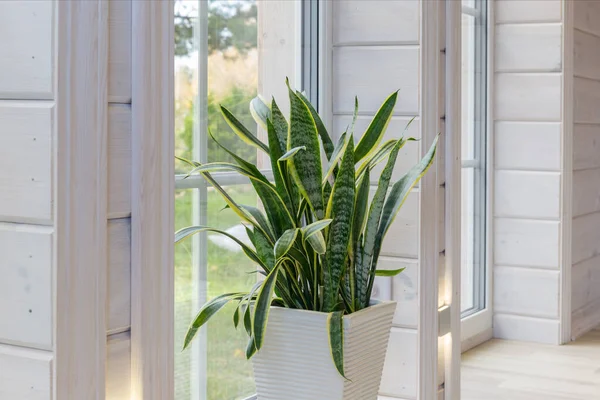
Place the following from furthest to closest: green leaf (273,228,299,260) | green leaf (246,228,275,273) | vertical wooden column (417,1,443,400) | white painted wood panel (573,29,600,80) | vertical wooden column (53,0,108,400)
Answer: white painted wood panel (573,29,600,80)
vertical wooden column (417,1,443,400)
green leaf (246,228,275,273)
green leaf (273,228,299,260)
vertical wooden column (53,0,108,400)

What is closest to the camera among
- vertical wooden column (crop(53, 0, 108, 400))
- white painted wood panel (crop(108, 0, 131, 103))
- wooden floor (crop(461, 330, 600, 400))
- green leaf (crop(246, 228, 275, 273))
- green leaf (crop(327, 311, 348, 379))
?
vertical wooden column (crop(53, 0, 108, 400))

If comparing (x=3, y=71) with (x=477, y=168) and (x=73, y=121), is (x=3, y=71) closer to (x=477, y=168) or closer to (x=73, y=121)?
(x=73, y=121)

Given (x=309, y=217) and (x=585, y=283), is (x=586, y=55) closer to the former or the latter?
(x=585, y=283)

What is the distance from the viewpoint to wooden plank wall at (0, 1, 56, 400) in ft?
5.04

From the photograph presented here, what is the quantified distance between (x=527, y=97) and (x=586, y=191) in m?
0.64

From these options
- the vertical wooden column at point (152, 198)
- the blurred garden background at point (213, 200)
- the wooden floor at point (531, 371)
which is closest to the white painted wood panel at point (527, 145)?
the wooden floor at point (531, 371)

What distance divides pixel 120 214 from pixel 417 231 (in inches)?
48.0

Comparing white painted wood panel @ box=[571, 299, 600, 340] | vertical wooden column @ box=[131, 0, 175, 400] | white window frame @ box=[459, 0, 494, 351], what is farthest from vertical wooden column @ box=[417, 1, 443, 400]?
white painted wood panel @ box=[571, 299, 600, 340]

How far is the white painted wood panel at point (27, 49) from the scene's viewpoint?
5.02ft

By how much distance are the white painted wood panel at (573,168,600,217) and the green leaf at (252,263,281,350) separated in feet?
8.93

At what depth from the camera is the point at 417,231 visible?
266cm

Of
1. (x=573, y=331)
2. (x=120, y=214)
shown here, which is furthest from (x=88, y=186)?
(x=573, y=331)

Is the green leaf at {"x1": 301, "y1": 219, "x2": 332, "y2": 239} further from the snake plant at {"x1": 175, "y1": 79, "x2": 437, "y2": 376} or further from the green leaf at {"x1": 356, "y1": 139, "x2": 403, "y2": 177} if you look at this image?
the green leaf at {"x1": 356, "y1": 139, "x2": 403, "y2": 177}

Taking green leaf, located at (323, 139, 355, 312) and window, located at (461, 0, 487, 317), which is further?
window, located at (461, 0, 487, 317)
